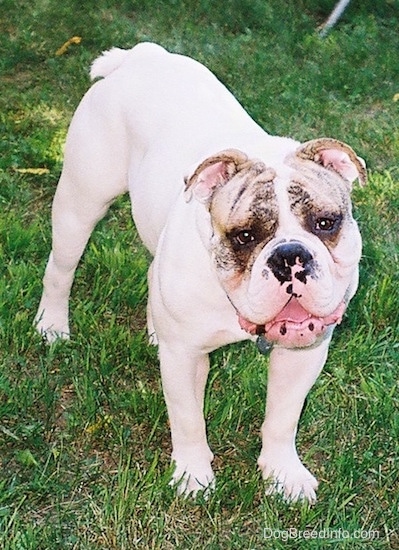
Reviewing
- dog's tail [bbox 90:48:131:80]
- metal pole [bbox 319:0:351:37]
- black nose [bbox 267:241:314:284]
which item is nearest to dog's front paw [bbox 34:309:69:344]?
dog's tail [bbox 90:48:131:80]

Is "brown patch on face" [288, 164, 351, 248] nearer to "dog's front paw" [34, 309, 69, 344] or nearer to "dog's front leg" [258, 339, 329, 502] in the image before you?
"dog's front leg" [258, 339, 329, 502]

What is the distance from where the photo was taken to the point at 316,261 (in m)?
2.31

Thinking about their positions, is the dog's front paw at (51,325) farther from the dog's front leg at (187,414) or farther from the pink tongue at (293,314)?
the pink tongue at (293,314)

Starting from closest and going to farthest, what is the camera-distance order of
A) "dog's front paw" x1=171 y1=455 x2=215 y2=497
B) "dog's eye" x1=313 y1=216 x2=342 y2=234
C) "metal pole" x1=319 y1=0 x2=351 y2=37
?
"dog's eye" x1=313 y1=216 x2=342 y2=234, "dog's front paw" x1=171 y1=455 x2=215 y2=497, "metal pole" x1=319 y1=0 x2=351 y2=37

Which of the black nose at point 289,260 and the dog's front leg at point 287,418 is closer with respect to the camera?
the black nose at point 289,260

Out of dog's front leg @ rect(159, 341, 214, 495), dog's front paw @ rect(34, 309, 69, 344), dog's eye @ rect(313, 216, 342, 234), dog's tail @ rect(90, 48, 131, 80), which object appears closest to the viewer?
dog's eye @ rect(313, 216, 342, 234)

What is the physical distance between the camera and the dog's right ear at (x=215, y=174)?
2469mm

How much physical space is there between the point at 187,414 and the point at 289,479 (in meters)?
0.41

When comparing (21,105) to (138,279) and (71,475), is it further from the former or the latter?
(71,475)

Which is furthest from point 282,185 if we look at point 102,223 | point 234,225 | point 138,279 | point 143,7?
point 143,7

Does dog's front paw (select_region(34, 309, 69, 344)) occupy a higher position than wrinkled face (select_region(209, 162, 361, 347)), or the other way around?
wrinkled face (select_region(209, 162, 361, 347))

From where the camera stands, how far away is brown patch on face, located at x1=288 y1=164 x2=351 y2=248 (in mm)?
2369

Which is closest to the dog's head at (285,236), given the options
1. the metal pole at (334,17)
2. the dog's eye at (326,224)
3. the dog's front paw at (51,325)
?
the dog's eye at (326,224)

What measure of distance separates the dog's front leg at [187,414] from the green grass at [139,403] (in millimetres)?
78
